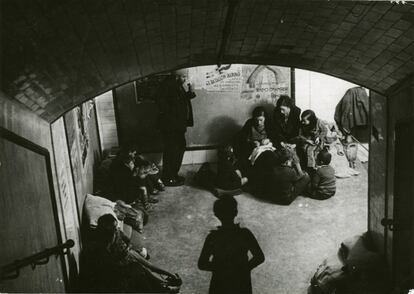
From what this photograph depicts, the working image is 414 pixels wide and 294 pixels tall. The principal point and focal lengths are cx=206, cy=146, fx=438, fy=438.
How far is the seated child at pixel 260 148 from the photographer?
32.9 ft

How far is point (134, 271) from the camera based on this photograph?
6.03 meters

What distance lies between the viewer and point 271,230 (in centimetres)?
815

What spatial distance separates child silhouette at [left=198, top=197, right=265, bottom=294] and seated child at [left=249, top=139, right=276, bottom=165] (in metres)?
5.19

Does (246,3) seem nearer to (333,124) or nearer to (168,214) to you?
(168,214)

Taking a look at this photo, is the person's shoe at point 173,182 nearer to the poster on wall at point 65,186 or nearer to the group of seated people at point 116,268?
the group of seated people at point 116,268

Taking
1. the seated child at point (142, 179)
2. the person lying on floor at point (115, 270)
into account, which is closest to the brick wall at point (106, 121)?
the seated child at point (142, 179)

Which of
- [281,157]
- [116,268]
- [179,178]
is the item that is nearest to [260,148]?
[281,157]

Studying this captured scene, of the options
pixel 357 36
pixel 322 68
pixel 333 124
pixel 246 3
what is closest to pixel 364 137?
pixel 333 124

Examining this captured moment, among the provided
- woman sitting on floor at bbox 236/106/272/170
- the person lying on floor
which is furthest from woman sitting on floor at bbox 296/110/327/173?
the person lying on floor

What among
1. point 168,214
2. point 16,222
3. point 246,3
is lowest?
point 168,214

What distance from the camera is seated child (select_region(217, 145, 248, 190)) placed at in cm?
952

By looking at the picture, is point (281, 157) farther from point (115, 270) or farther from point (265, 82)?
point (115, 270)

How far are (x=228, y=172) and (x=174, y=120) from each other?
5.75ft

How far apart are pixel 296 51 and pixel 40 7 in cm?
321
